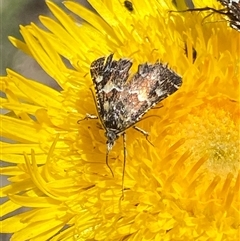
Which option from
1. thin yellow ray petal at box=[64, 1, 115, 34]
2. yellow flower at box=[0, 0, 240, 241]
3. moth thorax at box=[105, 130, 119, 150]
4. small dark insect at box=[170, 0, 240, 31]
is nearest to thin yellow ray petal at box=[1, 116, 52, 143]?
yellow flower at box=[0, 0, 240, 241]

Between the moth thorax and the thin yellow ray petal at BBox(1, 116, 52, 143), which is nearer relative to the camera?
the moth thorax

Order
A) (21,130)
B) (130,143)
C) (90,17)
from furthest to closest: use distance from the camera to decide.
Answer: (90,17) → (21,130) → (130,143)

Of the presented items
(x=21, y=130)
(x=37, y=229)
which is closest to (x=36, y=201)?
(x=37, y=229)

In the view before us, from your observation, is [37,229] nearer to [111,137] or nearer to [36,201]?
[36,201]

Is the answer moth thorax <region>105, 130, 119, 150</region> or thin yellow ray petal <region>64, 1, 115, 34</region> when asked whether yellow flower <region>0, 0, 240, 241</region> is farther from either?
moth thorax <region>105, 130, 119, 150</region>

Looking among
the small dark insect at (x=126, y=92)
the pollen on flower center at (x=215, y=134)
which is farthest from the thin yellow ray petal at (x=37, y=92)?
the pollen on flower center at (x=215, y=134)
